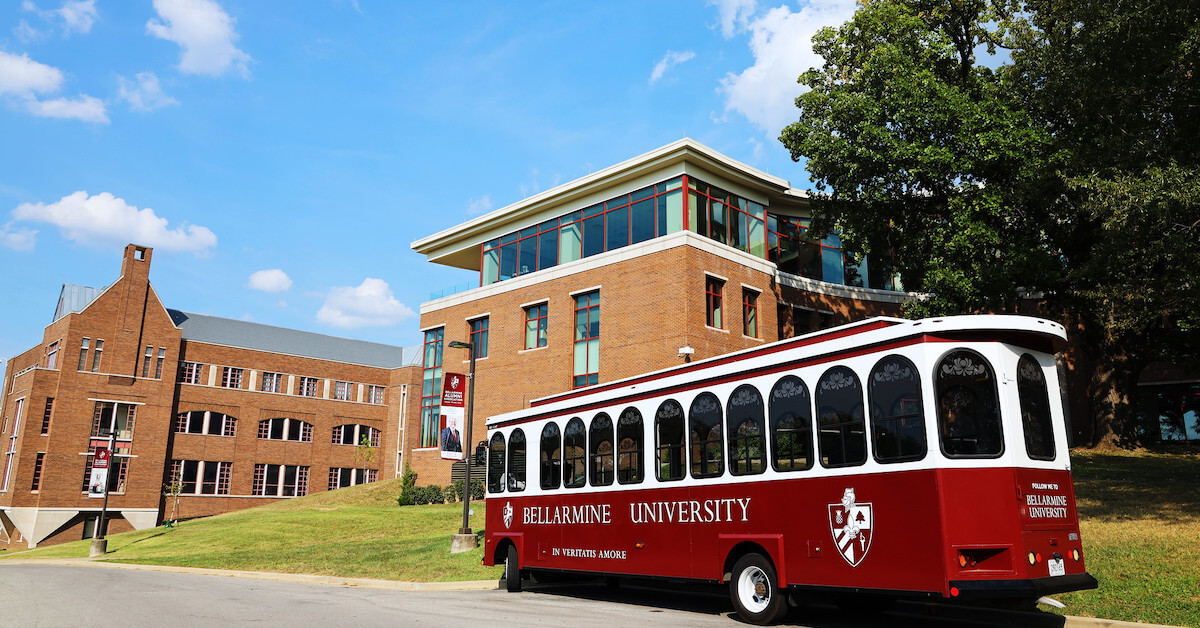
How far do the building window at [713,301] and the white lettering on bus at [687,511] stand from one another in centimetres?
2014

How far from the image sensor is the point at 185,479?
189 ft

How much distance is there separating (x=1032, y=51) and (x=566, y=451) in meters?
20.0

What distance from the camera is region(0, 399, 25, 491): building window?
52.8m

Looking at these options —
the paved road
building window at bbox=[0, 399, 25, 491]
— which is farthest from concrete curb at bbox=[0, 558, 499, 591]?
building window at bbox=[0, 399, 25, 491]

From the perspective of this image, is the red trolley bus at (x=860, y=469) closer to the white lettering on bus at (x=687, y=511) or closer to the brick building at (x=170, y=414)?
the white lettering on bus at (x=687, y=511)

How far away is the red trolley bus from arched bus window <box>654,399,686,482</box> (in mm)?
28

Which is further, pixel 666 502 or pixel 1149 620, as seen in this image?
pixel 666 502

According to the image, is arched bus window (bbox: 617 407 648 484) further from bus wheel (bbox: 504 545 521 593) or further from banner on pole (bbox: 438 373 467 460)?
banner on pole (bbox: 438 373 467 460)

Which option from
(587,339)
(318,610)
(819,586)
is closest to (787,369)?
(819,586)

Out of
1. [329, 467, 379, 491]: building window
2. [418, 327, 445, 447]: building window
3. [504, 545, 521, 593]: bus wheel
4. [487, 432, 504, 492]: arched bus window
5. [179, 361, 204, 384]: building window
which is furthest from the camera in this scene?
[329, 467, 379, 491]: building window

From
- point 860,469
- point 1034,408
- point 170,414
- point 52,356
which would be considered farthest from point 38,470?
point 1034,408

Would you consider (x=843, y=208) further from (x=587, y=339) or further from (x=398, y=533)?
(x=398, y=533)

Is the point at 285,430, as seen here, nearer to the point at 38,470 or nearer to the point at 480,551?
the point at 38,470

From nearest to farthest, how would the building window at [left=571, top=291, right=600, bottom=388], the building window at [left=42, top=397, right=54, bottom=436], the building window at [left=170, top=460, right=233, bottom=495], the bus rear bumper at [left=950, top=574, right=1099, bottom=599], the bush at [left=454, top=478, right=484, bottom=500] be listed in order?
the bus rear bumper at [left=950, top=574, right=1099, bottom=599]
the building window at [left=571, top=291, right=600, bottom=388]
the bush at [left=454, top=478, right=484, bottom=500]
the building window at [left=42, top=397, right=54, bottom=436]
the building window at [left=170, top=460, right=233, bottom=495]
